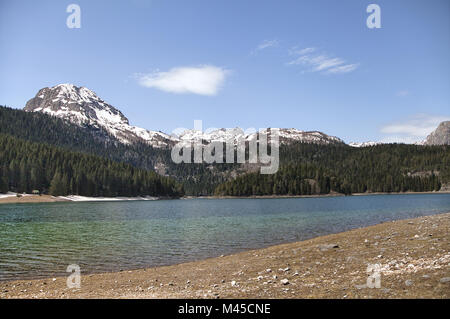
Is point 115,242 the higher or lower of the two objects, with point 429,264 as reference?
lower

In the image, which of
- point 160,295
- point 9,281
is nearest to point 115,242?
point 9,281

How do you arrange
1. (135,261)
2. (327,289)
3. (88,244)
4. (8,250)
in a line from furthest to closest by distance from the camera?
(88,244)
(8,250)
(135,261)
(327,289)

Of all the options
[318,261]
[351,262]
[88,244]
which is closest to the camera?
[351,262]

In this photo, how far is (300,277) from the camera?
16953mm

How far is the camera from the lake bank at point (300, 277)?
12977 millimetres

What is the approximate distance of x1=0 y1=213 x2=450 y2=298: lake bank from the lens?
13.0m

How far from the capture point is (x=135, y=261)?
29188 mm

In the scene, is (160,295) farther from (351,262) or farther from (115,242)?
(115,242)

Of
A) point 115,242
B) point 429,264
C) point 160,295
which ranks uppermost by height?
point 429,264
